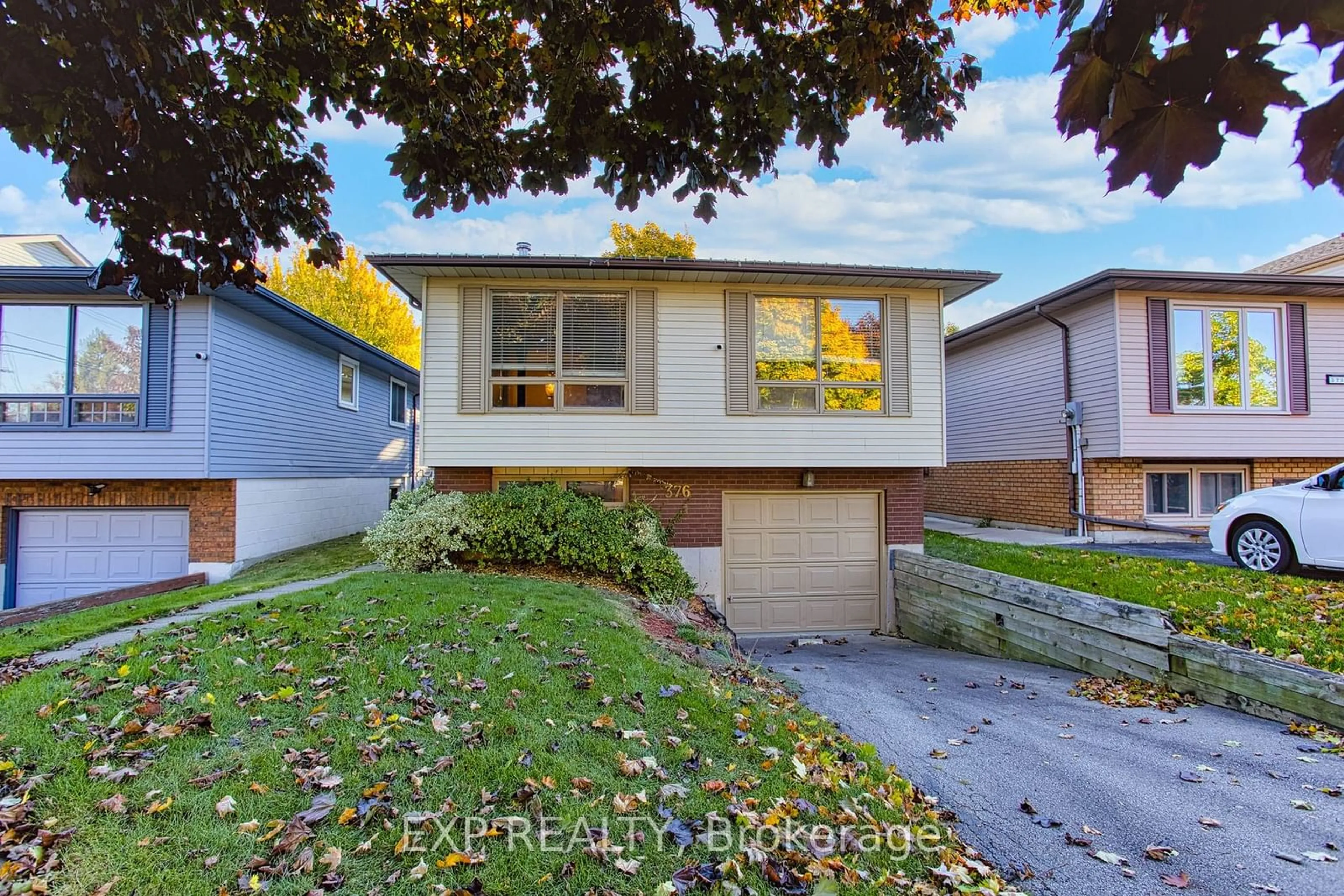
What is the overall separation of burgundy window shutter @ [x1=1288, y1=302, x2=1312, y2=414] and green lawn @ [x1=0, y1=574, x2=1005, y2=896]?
12.7 m

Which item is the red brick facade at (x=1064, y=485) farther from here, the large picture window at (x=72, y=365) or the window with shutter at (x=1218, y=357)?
the large picture window at (x=72, y=365)

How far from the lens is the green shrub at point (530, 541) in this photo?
841 cm

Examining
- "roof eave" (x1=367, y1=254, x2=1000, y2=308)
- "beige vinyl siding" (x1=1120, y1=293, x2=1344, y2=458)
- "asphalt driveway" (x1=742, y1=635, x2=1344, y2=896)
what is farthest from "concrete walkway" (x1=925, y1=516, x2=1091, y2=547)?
"asphalt driveway" (x1=742, y1=635, x2=1344, y2=896)

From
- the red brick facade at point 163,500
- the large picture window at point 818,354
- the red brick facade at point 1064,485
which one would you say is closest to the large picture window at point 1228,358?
the red brick facade at point 1064,485

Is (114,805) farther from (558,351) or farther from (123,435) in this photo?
(123,435)

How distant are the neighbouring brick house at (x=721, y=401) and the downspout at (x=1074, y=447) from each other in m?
3.93

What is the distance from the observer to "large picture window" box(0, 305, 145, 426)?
10070 millimetres

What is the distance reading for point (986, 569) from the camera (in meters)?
8.86

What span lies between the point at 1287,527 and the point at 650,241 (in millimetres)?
20780

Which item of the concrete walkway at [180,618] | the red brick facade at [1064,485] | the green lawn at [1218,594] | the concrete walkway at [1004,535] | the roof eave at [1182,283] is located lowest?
the concrete walkway at [180,618]

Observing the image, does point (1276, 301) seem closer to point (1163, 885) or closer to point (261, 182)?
point (1163, 885)

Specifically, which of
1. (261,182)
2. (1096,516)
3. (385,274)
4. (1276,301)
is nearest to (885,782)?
(261,182)

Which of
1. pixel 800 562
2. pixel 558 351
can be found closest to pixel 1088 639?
pixel 800 562

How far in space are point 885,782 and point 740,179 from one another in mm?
3731
